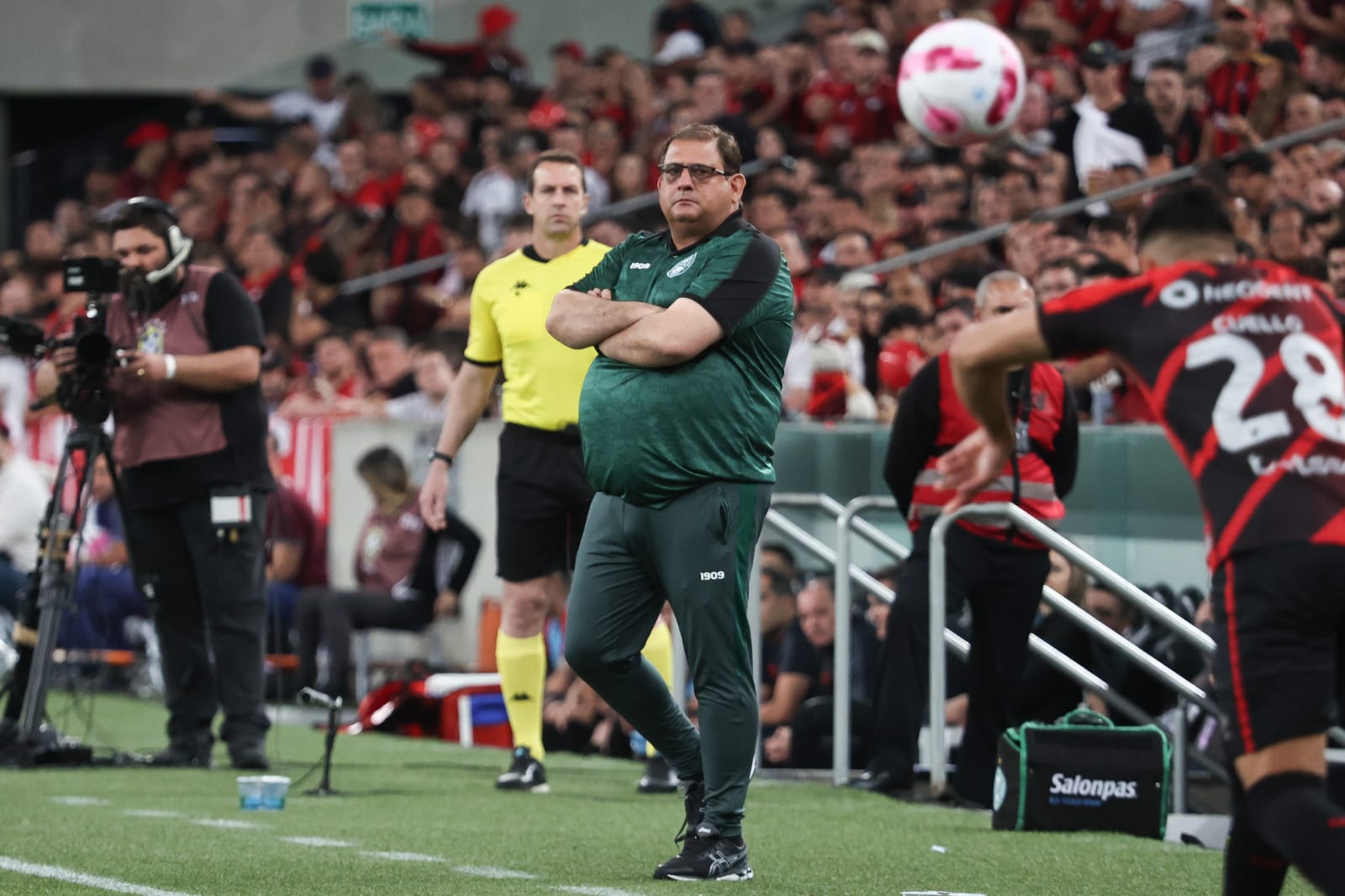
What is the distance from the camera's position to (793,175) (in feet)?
54.6

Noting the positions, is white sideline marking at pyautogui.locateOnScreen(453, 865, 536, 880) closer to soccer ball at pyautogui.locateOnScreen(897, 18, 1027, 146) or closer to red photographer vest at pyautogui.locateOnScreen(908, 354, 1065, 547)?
red photographer vest at pyautogui.locateOnScreen(908, 354, 1065, 547)

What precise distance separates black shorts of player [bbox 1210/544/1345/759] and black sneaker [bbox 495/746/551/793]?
15.8ft

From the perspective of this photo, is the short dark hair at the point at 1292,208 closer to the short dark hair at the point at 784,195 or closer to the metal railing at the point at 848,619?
the metal railing at the point at 848,619

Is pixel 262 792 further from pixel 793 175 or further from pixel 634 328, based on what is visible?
pixel 793 175

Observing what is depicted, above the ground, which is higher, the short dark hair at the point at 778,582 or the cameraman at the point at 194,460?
the cameraman at the point at 194,460

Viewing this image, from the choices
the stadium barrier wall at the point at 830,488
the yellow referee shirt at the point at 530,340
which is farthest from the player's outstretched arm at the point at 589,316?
the stadium barrier wall at the point at 830,488

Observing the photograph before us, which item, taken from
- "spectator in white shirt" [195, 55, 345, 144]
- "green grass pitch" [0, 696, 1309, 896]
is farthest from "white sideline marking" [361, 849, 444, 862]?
"spectator in white shirt" [195, 55, 345, 144]

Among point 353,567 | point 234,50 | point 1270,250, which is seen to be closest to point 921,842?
point 1270,250

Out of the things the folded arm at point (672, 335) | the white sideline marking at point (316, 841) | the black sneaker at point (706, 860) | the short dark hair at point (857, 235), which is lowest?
the white sideline marking at point (316, 841)

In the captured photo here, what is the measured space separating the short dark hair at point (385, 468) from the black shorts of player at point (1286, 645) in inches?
372

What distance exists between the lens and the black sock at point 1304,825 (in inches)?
163

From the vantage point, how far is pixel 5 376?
17.6 metres

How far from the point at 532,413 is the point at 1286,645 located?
464 cm

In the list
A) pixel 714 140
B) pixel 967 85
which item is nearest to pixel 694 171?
pixel 714 140
